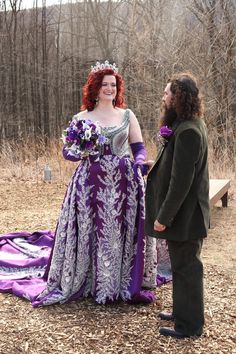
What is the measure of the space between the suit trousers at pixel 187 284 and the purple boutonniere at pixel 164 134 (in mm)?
566

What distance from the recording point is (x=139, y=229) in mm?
3332

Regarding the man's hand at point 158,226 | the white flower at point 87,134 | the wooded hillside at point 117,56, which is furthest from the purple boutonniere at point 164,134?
the wooded hillside at point 117,56

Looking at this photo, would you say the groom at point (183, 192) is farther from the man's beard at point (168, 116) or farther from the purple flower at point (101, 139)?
the purple flower at point (101, 139)

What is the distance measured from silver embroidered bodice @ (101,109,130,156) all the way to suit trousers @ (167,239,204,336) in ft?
3.12

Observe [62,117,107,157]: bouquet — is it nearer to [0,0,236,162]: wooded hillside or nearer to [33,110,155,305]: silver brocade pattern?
[33,110,155,305]: silver brocade pattern

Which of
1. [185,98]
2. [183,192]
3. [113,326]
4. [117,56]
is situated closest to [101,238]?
[113,326]

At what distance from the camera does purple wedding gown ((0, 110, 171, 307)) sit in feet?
10.8

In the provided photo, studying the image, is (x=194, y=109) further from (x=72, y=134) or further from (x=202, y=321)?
(x=202, y=321)

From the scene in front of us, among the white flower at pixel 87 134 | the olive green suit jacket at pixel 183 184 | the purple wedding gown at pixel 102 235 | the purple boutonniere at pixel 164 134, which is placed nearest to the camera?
the olive green suit jacket at pixel 183 184

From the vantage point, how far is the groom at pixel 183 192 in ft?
7.94

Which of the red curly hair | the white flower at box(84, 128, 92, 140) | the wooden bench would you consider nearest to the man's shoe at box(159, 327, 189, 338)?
the white flower at box(84, 128, 92, 140)

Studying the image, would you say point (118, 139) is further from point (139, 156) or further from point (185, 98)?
point (185, 98)

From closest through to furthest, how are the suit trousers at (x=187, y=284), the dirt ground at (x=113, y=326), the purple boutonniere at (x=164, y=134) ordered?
the purple boutonniere at (x=164, y=134)
the suit trousers at (x=187, y=284)
the dirt ground at (x=113, y=326)

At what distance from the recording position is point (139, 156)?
3.44 m
